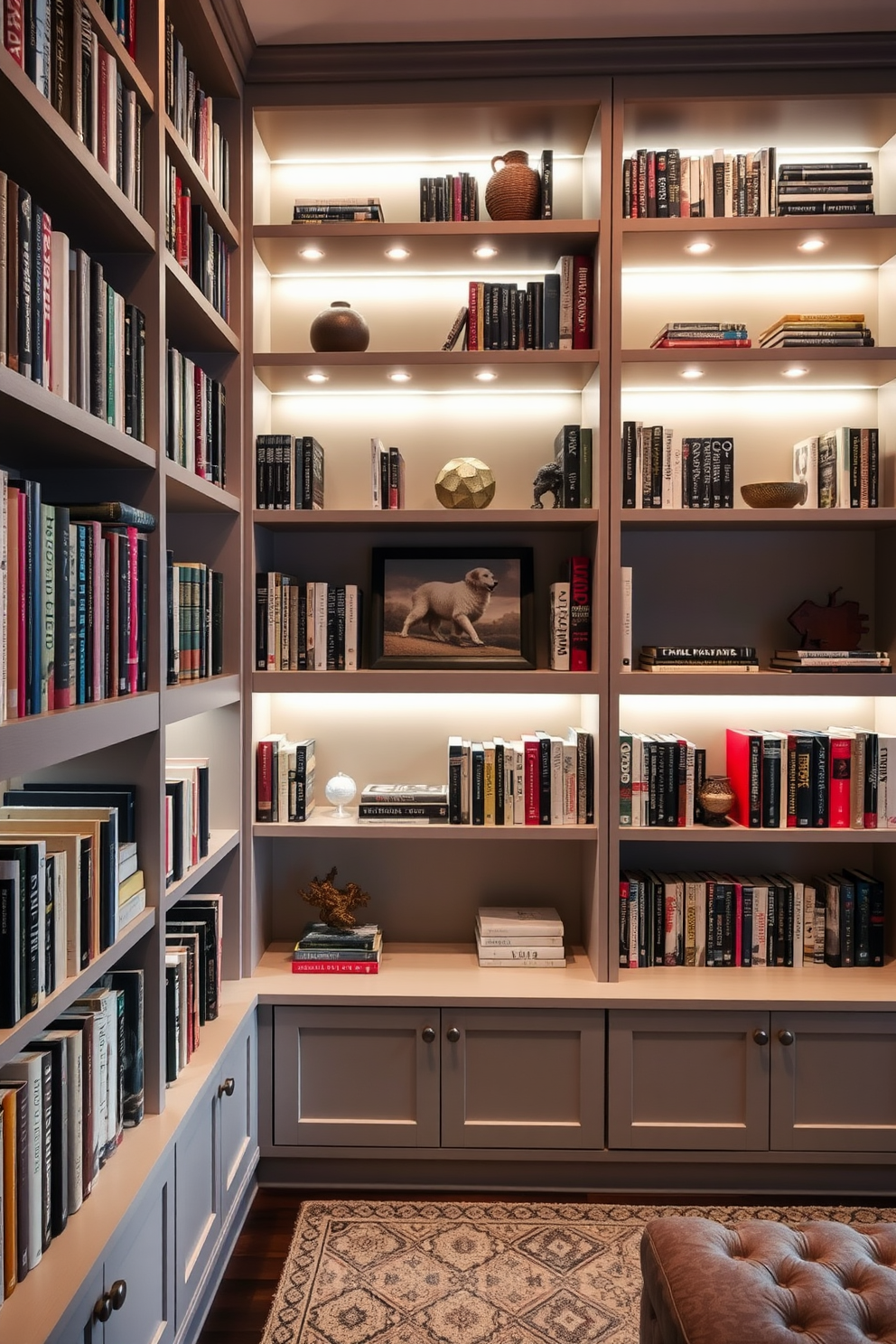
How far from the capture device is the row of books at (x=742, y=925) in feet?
8.22

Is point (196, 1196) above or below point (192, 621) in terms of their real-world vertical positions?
below

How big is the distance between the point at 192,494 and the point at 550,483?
1006mm

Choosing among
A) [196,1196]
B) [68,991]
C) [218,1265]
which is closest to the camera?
[68,991]

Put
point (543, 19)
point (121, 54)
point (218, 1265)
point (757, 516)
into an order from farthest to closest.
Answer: point (757, 516) < point (543, 19) < point (218, 1265) < point (121, 54)

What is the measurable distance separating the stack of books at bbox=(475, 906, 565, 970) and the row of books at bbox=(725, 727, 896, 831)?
635 mm

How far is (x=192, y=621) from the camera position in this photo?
209cm

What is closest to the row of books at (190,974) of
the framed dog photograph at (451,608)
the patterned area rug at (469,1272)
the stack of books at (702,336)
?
the patterned area rug at (469,1272)

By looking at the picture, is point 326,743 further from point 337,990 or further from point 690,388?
point 690,388

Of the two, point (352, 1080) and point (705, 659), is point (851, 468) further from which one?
point (352, 1080)

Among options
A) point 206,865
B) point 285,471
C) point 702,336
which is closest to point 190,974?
point 206,865

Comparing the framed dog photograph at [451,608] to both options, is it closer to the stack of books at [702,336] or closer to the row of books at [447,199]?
the stack of books at [702,336]

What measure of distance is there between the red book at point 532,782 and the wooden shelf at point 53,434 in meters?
1.28

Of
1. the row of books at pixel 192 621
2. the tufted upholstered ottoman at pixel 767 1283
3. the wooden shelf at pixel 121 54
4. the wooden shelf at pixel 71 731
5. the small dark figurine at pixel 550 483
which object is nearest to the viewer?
the wooden shelf at pixel 71 731

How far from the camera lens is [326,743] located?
2.79 meters
